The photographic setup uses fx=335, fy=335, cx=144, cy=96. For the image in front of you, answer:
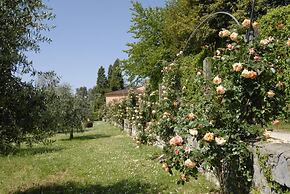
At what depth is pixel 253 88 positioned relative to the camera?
4445 millimetres

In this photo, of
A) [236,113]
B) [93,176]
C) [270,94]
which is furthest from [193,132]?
[93,176]

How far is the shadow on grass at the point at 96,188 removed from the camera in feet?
26.7

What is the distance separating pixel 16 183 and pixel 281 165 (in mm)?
8557

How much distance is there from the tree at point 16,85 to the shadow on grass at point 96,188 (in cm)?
182

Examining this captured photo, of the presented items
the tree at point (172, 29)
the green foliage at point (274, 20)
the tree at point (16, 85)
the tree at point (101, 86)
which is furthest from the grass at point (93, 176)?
the tree at point (101, 86)

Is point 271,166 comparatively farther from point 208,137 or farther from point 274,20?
point 274,20

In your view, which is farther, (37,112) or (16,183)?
(16,183)

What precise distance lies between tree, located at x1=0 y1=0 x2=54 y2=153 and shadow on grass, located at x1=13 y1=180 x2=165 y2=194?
182 centimetres

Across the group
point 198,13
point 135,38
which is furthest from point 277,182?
point 135,38

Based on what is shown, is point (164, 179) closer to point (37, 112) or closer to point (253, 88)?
point (37, 112)

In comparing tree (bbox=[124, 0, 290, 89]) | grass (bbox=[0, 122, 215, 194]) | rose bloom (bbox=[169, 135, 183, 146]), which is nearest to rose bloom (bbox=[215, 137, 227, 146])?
rose bloom (bbox=[169, 135, 183, 146])

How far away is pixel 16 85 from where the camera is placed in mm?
7289

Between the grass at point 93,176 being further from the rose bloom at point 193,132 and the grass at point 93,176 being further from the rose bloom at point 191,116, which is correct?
the rose bloom at point 193,132

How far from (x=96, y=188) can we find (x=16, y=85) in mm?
3354
